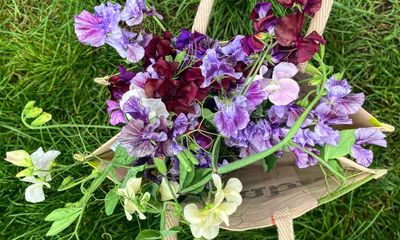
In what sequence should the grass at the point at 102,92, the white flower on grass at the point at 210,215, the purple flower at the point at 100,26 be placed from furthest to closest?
1. the grass at the point at 102,92
2. the purple flower at the point at 100,26
3. the white flower on grass at the point at 210,215

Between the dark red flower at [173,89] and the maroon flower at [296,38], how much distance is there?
128 mm

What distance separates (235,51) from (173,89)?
115 mm

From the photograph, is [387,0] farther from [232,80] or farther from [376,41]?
[232,80]

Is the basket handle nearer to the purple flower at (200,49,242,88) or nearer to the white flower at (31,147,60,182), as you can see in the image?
the purple flower at (200,49,242,88)

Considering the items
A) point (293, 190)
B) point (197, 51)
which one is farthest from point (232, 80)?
point (293, 190)

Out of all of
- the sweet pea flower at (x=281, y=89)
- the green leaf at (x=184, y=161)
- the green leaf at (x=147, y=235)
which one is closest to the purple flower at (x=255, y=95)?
the sweet pea flower at (x=281, y=89)

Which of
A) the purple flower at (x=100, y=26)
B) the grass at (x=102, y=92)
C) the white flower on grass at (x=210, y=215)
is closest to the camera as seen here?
the white flower on grass at (x=210, y=215)

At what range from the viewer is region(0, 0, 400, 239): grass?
1.25 m

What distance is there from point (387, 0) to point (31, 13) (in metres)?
0.78

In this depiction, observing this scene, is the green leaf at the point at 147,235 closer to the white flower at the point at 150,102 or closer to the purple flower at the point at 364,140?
the white flower at the point at 150,102

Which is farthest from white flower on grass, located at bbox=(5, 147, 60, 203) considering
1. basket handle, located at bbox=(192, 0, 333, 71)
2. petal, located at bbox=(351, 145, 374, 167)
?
petal, located at bbox=(351, 145, 374, 167)

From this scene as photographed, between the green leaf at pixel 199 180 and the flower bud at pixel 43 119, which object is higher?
the flower bud at pixel 43 119

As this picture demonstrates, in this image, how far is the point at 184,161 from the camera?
0.81m

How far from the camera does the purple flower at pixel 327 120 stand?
0.85 m
